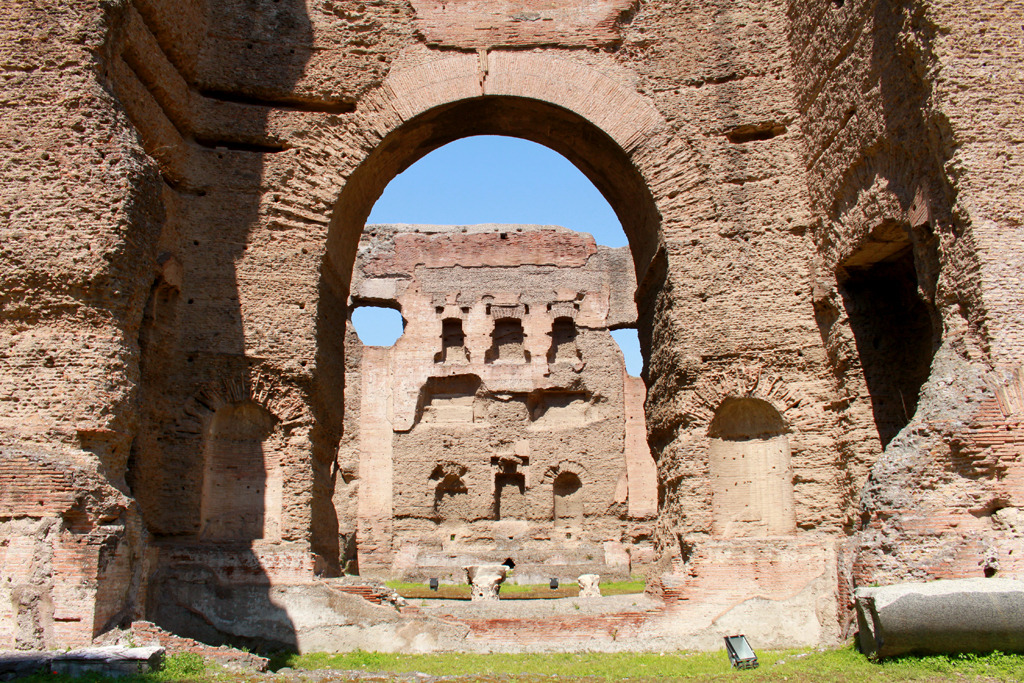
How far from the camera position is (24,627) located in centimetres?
514

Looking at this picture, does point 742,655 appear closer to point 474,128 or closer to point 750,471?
point 750,471

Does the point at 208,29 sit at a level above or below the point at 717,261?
above

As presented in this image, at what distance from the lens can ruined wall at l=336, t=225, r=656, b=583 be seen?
1712 centimetres

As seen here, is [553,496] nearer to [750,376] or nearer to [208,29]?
[750,376]

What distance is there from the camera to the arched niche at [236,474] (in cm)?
768

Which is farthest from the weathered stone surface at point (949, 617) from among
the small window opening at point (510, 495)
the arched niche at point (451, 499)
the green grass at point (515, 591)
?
the arched niche at point (451, 499)

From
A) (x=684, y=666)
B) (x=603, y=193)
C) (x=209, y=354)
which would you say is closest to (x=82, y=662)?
(x=209, y=354)

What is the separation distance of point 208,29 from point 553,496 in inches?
466

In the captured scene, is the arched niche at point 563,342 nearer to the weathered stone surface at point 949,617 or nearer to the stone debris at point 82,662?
the weathered stone surface at point 949,617

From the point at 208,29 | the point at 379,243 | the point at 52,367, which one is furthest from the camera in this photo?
the point at 379,243

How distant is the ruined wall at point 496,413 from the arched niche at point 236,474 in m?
9.26

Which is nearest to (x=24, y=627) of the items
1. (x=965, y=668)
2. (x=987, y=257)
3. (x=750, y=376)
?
(x=965, y=668)

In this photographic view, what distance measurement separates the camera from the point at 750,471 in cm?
796

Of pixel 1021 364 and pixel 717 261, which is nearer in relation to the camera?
pixel 1021 364
